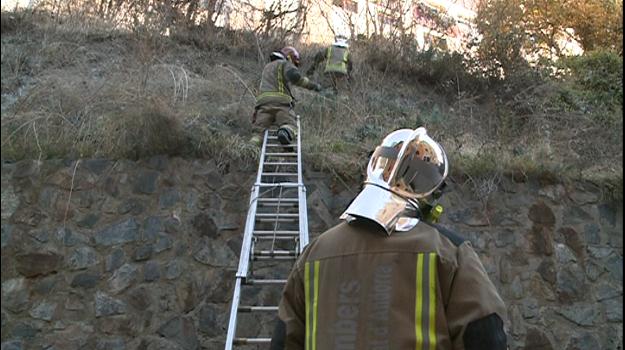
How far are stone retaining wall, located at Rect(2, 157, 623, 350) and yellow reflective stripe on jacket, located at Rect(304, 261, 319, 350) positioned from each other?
3.19m

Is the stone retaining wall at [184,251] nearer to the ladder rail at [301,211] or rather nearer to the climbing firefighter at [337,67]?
the ladder rail at [301,211]

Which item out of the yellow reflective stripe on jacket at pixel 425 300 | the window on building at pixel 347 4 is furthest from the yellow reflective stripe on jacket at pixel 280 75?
the yellow reflective stripe on jacket at pixel 425 300

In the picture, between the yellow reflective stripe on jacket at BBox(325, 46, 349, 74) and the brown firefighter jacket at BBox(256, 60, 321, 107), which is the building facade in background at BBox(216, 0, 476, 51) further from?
the brown firefighter jacket at BBox(256, 60, 321, 107)

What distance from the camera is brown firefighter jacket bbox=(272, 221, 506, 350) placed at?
182 centimetres

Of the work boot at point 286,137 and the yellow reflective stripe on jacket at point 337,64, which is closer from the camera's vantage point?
the work boot at point 286,137

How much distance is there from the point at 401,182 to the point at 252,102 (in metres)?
5.83

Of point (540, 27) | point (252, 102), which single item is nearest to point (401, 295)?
point (252, 102)

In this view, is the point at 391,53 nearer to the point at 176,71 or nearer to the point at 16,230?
the point at 176,71

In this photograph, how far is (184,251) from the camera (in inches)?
214

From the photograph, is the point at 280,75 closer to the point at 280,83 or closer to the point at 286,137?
the point at 280,83

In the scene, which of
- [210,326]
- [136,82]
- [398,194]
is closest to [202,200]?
[210,326]

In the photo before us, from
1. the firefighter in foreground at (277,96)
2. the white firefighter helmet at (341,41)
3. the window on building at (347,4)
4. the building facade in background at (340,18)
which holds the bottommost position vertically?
the firefighter in foreground at (277,96)

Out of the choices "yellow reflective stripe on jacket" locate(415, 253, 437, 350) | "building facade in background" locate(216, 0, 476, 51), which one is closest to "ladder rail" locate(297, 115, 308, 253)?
"yellow reflective stripe on jacket" locate(415, 253, 437, 350)

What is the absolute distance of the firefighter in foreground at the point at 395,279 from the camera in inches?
72.0
